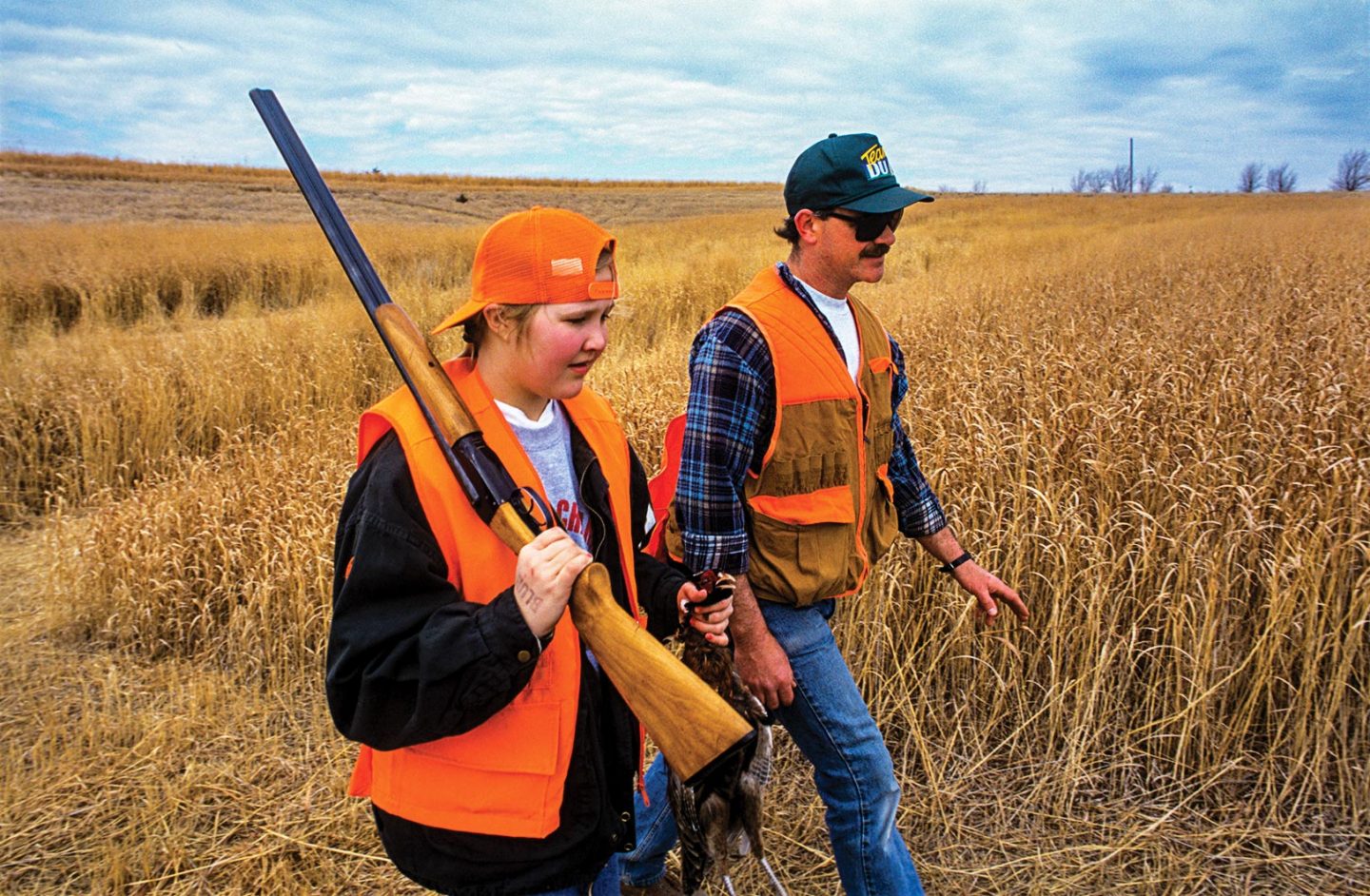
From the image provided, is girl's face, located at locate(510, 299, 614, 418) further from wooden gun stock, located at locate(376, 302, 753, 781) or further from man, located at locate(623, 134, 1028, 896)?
man, located at locate(623, 134, 1028, 896)

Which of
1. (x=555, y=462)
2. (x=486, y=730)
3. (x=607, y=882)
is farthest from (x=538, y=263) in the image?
(x=607, y=882)

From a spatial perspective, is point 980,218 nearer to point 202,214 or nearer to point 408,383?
point 202,214

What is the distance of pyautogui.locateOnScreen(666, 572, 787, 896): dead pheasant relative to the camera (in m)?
1.70

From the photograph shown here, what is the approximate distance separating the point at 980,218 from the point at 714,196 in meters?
27.8

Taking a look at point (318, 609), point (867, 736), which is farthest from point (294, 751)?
point (867, 736)

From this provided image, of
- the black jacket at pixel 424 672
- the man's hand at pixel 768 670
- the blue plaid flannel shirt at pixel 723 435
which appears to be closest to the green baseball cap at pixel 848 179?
the blue plaid flannel shirt at pixel 723 435

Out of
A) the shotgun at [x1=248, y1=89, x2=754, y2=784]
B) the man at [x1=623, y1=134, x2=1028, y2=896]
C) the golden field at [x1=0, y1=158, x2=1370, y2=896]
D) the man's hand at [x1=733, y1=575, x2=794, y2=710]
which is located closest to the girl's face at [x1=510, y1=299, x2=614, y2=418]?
the shotgun at [x1=248, y1=89, x2=754, y2=784]

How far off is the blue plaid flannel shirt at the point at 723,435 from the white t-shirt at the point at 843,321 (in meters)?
0.22

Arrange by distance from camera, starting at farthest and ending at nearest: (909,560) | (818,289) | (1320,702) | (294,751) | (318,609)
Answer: (318,609)
(909,560)
(294,751)
(1320,702)
(818,289)

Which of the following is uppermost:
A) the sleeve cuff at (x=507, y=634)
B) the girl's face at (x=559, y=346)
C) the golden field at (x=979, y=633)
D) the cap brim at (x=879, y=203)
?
the cap brim at (x=879, y=203)

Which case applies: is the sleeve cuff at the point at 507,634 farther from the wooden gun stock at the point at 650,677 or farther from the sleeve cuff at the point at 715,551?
the sleeve cuff at the point at 715,551

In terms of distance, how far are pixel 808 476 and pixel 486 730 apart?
95cm

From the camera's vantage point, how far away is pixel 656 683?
1288 mm

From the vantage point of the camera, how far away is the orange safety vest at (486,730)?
1394 millimetres
